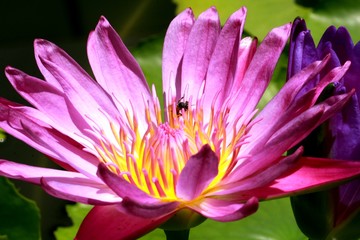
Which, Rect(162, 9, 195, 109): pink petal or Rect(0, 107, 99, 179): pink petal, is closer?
Rect(0, 107, 99, 179): pink petal

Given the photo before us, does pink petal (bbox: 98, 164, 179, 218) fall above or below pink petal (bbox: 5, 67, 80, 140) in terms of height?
Result: below

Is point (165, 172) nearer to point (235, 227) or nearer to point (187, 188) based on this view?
point (187, 188)

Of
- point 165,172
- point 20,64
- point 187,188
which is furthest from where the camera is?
point 20,64

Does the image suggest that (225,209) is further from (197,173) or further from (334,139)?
(334,139)

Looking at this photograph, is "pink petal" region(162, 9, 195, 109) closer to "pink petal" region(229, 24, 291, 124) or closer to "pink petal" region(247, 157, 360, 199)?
"pink petal" region(229, 24, 291, 124)

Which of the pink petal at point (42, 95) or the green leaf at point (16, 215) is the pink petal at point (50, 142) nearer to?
the pink petal at point (42, 95)

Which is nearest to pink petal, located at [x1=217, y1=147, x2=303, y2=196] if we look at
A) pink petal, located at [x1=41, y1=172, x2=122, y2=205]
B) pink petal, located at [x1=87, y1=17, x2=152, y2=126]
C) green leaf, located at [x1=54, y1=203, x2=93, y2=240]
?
pink petal, located at [x1=41, y1=172, x2=122, y2=205]

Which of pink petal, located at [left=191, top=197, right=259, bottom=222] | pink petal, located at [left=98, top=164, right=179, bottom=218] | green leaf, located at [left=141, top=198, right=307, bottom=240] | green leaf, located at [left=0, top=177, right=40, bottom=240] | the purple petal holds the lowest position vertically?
green leaf, located at [left=141, top=198, right=307, bottom=240]

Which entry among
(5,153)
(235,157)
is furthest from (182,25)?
(5,153)
